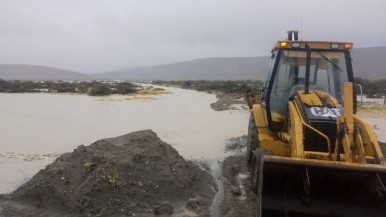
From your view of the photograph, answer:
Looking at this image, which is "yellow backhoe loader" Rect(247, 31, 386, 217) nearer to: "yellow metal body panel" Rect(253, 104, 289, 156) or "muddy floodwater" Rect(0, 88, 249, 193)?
"yellow metal body panel" Rect(253, 104, 289, 156)

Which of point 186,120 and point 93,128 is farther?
point 186,120

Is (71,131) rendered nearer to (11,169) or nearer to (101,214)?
(11,169)

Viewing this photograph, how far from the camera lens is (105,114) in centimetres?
1770

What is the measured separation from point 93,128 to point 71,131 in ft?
2.97

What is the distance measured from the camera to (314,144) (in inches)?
223

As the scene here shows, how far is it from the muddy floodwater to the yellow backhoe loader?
3.54 m

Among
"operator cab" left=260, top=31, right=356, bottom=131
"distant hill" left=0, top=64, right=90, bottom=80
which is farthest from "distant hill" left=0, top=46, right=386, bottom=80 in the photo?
"operator cab" left=260, top=31, right=356, bottom=131

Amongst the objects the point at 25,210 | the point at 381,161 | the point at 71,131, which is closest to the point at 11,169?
the point at 25,210

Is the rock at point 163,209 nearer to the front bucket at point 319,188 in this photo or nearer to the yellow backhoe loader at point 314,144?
the yellow backhoe loader at point 314,144

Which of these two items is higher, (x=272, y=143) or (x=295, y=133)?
(x=295, y=133)

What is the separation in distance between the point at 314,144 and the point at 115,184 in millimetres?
3175

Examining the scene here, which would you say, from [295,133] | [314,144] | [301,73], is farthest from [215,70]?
[295,133]

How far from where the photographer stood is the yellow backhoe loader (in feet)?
15.3

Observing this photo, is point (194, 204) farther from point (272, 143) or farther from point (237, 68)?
point (237, 68)
